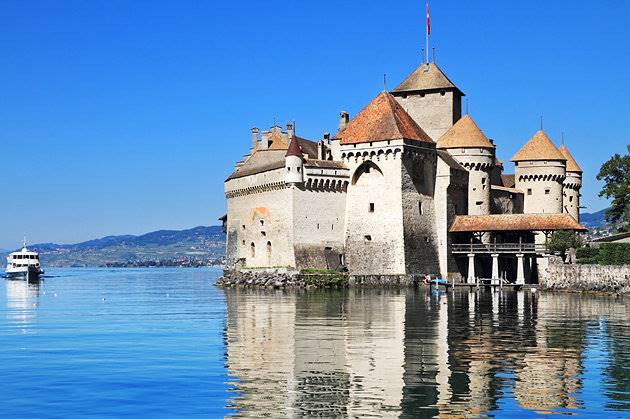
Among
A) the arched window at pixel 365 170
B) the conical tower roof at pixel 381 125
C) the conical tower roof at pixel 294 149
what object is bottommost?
the arched window at pixel 365 170

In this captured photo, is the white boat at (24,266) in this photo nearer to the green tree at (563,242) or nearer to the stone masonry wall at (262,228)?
the stone masonry wall at (262,228)

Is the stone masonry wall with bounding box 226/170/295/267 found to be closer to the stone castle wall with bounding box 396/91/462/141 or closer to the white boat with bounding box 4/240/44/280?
the stone castle wall with bounding box 396/91/462/141

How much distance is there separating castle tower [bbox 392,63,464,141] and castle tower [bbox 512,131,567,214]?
5705 mm

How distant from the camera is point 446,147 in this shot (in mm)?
68938

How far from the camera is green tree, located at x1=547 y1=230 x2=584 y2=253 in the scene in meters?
59.3

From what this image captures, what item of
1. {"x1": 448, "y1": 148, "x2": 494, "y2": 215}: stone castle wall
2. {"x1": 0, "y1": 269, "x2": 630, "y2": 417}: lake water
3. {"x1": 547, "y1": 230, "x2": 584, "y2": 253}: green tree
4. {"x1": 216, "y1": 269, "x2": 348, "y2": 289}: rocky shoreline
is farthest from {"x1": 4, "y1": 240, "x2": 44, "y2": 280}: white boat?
{"x1": 0, "y1": 269, "x2": 630, "y2": 417}: lake water

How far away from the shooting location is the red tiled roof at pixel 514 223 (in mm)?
62031

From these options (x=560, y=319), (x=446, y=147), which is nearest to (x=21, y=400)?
(x=560, y=319)

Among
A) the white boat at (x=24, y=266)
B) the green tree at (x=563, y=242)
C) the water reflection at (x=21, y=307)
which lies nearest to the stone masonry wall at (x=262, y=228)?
the water reflection at (x=21, y=307)

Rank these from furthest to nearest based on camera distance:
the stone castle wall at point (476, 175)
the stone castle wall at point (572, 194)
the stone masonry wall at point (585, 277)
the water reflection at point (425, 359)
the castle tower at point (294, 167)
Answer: the stone castle wall at point (572, 194) < the stone castle wall at point (476, 175) < the castle tower at point (294, 167) < the stone masonry wall at point (585, 277) < the water reflection at point (425, 359)

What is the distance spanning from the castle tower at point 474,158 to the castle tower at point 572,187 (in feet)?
36.7

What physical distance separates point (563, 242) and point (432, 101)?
17.8m

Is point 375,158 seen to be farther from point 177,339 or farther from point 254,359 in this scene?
point 254,359

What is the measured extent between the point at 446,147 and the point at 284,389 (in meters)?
49.8
